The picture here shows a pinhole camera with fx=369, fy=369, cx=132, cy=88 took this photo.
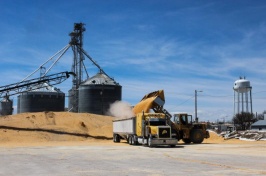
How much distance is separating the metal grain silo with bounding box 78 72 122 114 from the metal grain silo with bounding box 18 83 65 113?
6.61 metres

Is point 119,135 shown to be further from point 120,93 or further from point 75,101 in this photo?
point 75,101

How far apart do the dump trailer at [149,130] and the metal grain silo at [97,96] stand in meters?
42.3

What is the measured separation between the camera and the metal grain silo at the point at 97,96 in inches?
3243

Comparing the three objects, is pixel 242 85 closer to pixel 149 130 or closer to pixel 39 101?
pixel 39 101

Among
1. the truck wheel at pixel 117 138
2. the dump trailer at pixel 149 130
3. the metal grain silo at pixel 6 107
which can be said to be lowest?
the truck wheel at pixel 117 138

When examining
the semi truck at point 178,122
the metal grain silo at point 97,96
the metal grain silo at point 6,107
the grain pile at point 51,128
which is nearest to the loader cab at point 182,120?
the semi truck at point 178,122

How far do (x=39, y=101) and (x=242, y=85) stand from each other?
5609 cm

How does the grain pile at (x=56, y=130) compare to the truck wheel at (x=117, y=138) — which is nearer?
the truck wheel at (x=117, y=138)

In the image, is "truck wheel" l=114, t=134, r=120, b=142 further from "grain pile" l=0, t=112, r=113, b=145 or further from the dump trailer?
"grain pile" l=0, t=112, r=113, b=145

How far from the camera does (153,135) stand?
1329 inches

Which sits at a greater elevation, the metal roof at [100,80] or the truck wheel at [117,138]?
the metal roof at [100,80]

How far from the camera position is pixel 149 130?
1351 inches

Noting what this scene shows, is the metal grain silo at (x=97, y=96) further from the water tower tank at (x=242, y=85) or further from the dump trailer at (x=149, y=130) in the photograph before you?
the dump trailer at (x=149, y=130)

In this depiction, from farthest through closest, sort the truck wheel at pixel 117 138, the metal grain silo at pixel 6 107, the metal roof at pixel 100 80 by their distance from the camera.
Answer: the metal grain silo at pixel 6 107 < the metal roof at pixel 100 80 < the truck wheel at pixel 117 138
